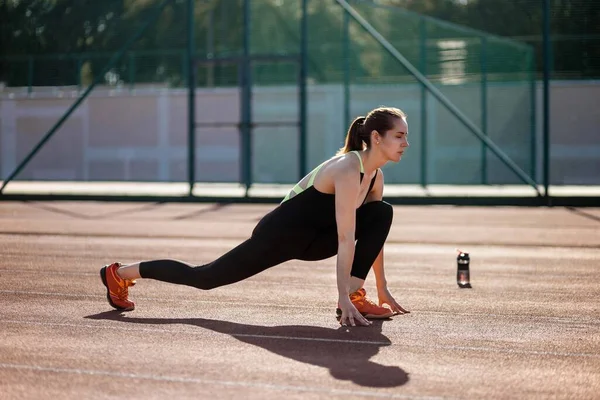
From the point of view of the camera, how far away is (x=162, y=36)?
2491cm

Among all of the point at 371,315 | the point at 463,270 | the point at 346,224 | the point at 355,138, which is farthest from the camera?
the point at 463,270

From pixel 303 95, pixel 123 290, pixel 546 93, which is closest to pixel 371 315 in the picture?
pixel 123 290

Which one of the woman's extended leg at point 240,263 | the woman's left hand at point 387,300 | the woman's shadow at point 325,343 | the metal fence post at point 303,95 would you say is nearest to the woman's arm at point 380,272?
the woman's left hand at point 387,300

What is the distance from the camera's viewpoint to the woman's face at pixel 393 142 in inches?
271

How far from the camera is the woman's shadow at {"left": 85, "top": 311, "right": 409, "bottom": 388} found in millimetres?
5535

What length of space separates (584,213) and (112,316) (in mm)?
13044

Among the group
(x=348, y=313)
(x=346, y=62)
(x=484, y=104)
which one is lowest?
(x=348, y=313)

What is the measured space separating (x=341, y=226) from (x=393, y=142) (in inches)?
23.5

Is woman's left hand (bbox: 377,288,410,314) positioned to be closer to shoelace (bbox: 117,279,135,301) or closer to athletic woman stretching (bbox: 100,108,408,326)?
athletic woman stretching (bbox: 100,108,408,326)

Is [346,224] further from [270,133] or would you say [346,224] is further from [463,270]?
[270,133]

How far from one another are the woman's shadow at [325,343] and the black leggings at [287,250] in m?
0.29

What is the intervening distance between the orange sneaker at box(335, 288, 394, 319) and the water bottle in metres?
1.95

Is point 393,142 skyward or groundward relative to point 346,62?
groundward

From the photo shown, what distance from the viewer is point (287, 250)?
7125 millimetres
